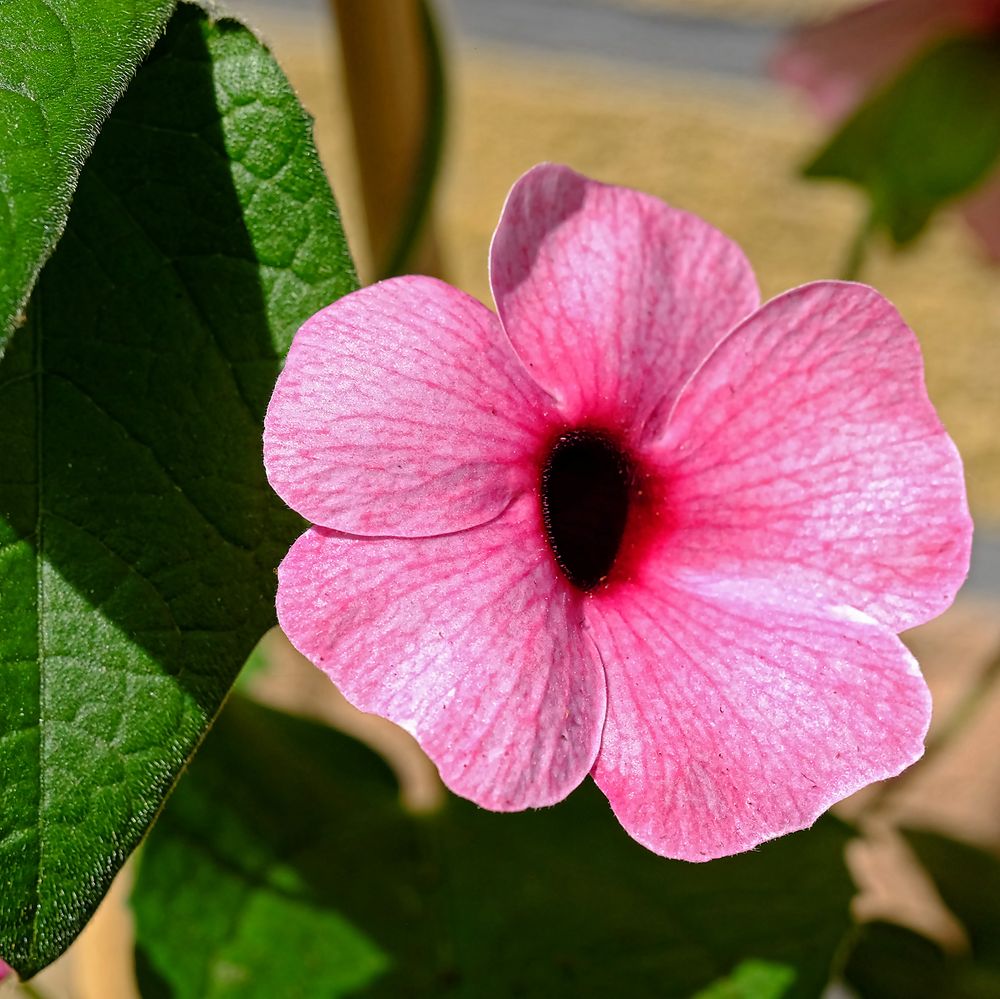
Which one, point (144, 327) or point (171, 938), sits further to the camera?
point (171, 938)

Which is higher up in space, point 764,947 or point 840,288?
point 840,288

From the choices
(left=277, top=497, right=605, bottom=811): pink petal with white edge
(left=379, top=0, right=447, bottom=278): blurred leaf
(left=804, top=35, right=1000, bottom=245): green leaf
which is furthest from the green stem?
(left=277, top=497, right=605, bottom=811): pink petal with white edge

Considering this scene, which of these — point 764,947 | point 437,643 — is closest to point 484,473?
point 437,643

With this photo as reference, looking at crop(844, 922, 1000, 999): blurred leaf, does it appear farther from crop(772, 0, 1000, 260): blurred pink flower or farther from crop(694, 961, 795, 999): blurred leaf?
crop(772, 0, 1000, 260): blurred pink flower

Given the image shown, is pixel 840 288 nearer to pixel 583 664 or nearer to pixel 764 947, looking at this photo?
pixel 583 664

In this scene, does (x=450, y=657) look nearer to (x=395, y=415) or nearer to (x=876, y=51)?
(x=395, y=415)
